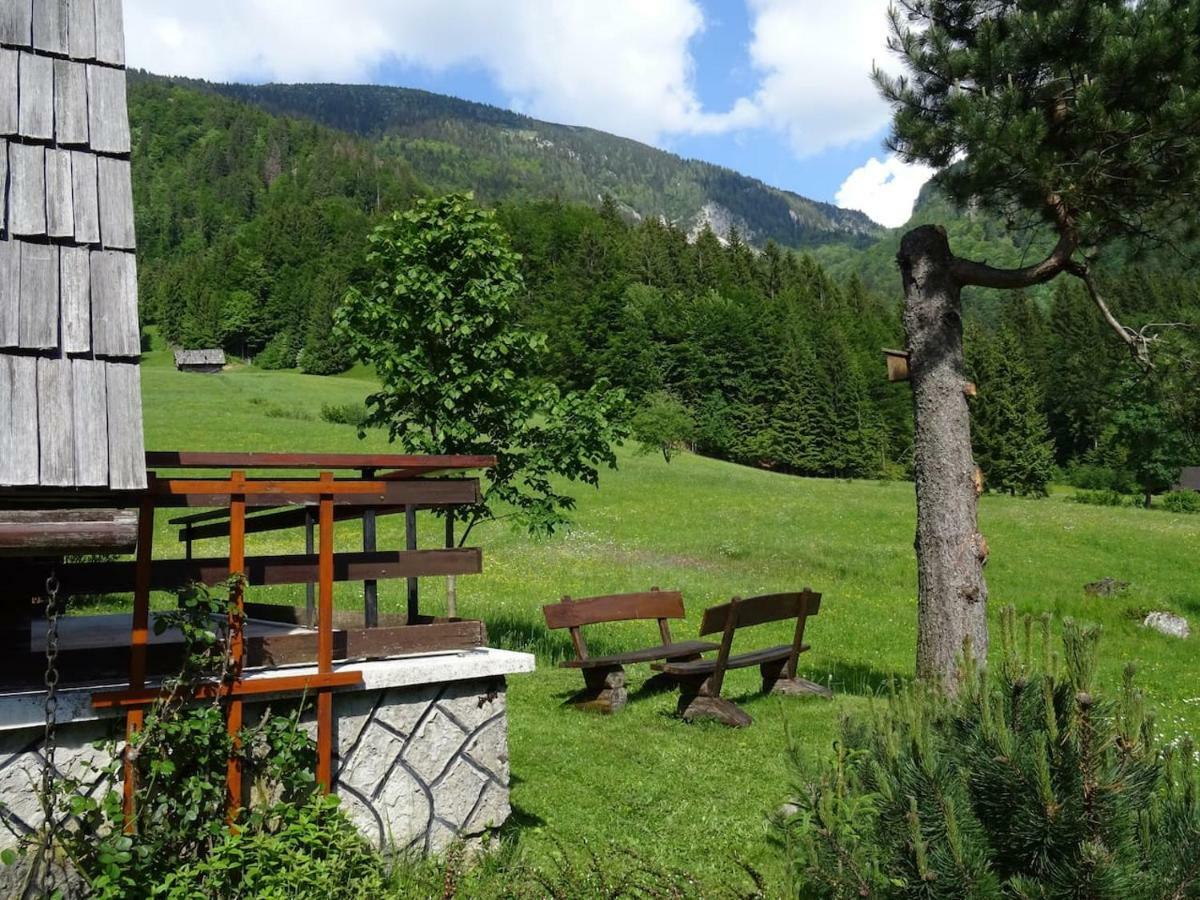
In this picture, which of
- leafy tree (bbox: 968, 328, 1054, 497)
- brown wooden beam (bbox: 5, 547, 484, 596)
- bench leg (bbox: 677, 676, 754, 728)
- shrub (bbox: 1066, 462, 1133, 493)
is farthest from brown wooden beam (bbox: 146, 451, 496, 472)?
shrub (bbox: 1066, 462, 1133, 493)

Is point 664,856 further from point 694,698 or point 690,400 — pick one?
point 690,400

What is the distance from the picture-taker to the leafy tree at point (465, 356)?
12.3 m

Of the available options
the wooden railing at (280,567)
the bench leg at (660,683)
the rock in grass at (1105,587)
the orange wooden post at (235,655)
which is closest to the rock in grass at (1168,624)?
the rock in grass at (1105,587)

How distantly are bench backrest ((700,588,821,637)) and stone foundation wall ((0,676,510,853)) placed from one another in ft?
14.1

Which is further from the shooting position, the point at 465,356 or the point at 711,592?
the point at 711,592

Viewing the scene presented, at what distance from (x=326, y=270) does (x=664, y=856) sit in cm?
11056

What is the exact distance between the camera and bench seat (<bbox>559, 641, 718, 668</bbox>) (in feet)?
32.8

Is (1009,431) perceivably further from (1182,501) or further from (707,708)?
(707,708)

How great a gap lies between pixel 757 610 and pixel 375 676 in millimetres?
5883

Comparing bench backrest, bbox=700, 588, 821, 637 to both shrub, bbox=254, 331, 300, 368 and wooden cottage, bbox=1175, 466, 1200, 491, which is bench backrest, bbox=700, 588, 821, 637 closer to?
wooden cottage, bbox=1175, 466, 1200, 491

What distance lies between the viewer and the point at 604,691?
1025 centimetres

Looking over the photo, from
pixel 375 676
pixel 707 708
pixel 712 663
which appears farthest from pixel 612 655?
pixel 375 676

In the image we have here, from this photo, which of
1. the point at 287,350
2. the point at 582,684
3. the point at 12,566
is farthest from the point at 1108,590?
the point at 287,350

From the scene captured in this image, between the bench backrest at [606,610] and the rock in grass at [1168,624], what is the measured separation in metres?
12.0
